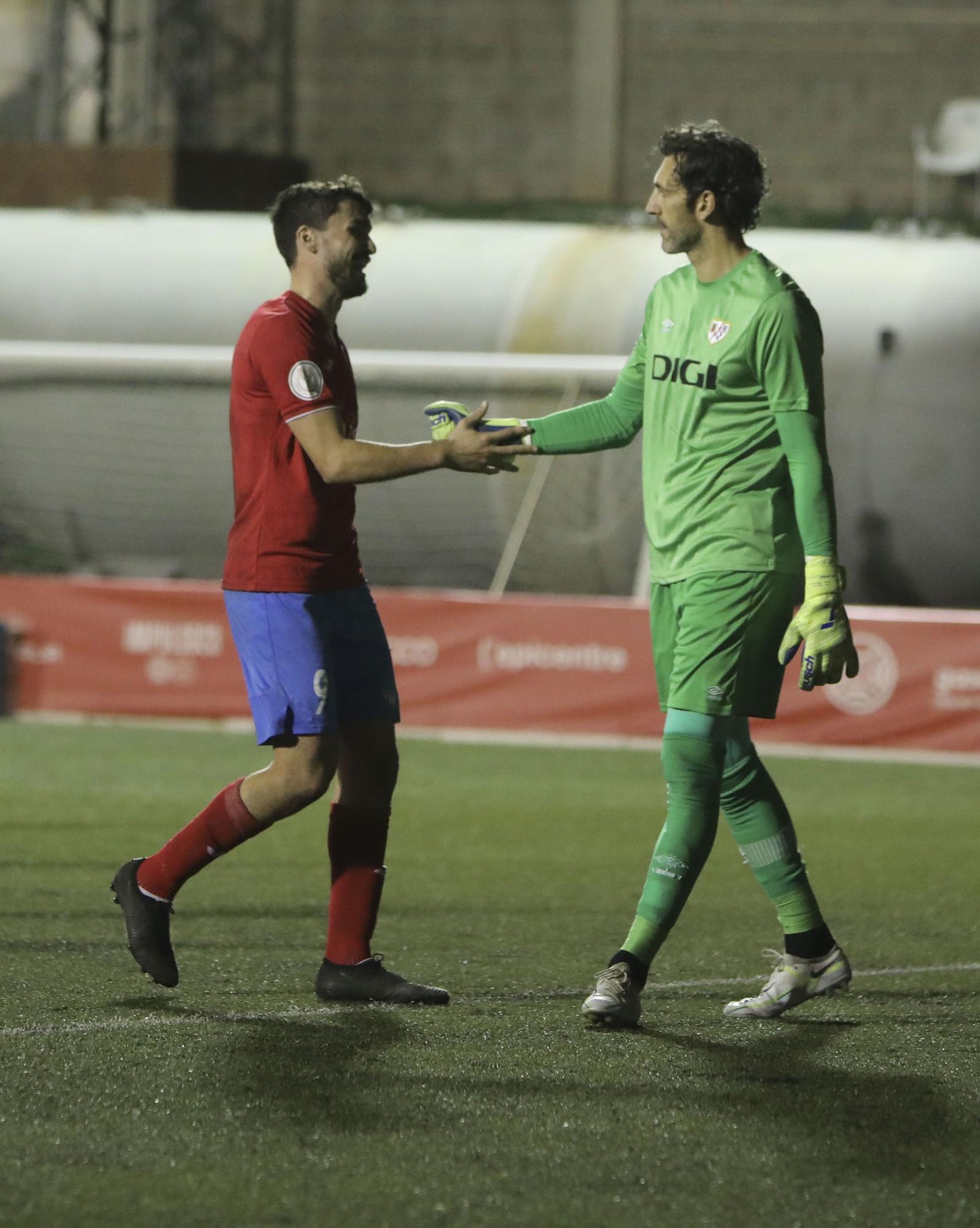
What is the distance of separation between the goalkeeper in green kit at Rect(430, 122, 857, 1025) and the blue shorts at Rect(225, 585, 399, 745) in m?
0.69

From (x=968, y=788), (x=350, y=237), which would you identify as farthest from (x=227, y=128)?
(x=350, y=237)

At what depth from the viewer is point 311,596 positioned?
4.93m

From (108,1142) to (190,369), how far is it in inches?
489

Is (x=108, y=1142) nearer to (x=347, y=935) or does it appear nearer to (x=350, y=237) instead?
(x=347, y=935)

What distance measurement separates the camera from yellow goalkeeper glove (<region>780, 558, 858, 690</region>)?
4.71 meters

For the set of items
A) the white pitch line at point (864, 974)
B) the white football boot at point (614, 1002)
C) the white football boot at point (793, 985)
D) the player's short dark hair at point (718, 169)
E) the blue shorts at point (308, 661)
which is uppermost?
the player's short dark hair at point (718, 169)

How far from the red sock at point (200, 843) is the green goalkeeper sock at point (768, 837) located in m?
1.12

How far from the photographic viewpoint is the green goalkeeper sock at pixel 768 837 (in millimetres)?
4996

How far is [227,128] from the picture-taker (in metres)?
26.6

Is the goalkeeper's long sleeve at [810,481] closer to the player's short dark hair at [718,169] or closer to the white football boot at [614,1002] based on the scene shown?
the player's short dark hair at [718,169]

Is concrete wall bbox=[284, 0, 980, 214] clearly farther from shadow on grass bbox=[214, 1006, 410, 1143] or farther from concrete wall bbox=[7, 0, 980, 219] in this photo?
shadow on grass bbox=[214, 1006, 410, 1143]

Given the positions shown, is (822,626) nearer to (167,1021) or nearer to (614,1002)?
(614,1002)

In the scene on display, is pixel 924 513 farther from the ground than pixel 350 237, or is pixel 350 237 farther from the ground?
pixel 350 237

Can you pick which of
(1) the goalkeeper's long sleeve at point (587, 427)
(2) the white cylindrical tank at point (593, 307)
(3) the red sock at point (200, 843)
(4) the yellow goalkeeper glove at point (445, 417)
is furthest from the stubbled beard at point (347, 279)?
(2) the white cylindrical tank at point (593, 307)
